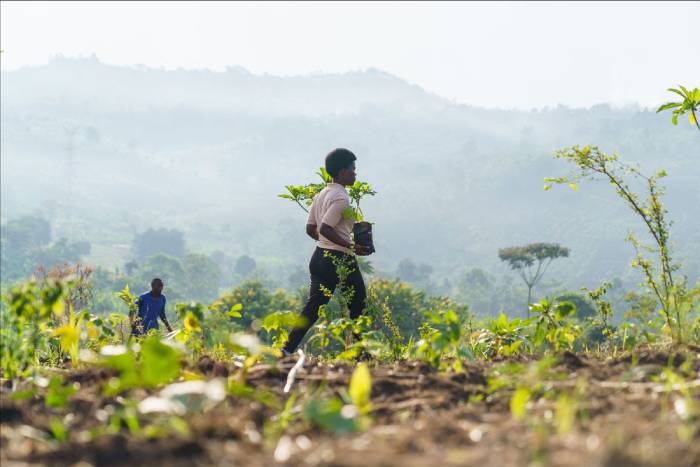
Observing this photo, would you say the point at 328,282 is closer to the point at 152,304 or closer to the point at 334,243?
the point at 334,243

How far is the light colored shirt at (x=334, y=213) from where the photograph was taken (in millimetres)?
6008

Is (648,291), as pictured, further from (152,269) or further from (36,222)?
(36,222)

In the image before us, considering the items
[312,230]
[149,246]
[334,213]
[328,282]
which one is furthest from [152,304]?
[149,246]

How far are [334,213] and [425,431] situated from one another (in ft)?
12.1

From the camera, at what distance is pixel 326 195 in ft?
20.4

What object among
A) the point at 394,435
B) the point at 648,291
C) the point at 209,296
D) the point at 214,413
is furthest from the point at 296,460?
the point at 209,296

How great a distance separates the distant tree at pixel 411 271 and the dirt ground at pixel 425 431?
→ 168377mm

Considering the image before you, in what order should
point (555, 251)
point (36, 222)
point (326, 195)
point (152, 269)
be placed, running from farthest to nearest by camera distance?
1. point (36, 222)
2. point (152, 269)
3. point (555, 251)
4. point (326, 195)

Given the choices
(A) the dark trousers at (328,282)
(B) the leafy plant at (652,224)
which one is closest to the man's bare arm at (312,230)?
(A) the dark trousers at (328,282)

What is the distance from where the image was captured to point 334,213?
236 inches

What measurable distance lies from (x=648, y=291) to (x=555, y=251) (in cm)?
7434

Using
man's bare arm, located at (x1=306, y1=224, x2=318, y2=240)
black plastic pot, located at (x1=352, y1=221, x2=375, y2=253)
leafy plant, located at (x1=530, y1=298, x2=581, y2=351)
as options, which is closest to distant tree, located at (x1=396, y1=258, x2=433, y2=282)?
man's bare arm, located at (x1=306, y1=224, x2=318, y2=240)

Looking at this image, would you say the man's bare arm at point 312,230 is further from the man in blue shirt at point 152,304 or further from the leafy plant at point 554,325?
the man in blue shirt at point 152,304

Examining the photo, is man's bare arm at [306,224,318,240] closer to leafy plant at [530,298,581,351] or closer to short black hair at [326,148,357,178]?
short black hair at [326,148,357,178]
